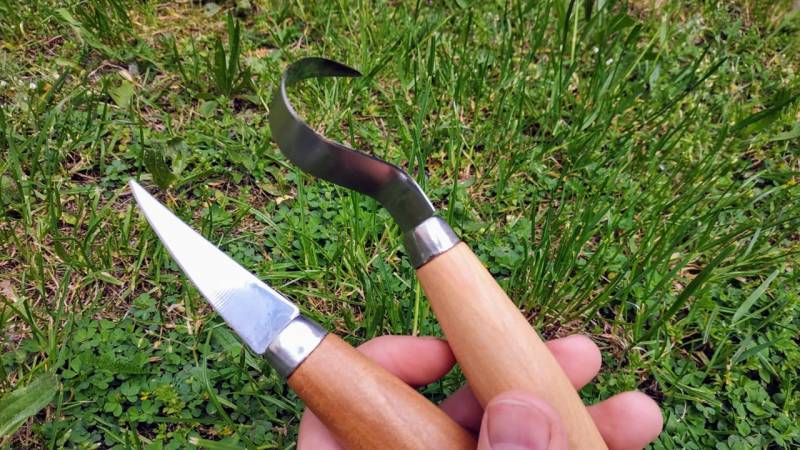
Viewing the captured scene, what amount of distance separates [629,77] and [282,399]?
70.9 inches

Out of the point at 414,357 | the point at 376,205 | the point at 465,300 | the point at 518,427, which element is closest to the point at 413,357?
the point at 414,357

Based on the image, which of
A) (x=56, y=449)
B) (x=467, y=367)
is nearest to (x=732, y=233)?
(x=467, y=367)

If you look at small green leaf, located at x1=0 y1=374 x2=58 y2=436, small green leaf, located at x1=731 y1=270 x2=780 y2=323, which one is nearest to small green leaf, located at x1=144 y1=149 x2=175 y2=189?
small green leaf, located at x1=0 y1=374 x2=58 y2=436

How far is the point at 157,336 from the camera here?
1.71 metres

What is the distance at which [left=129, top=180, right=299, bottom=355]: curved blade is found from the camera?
1141 mm

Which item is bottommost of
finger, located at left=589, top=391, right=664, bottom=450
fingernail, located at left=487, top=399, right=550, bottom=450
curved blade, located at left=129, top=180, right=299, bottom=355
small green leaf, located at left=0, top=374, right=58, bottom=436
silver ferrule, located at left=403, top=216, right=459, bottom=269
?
small green leaf, located at left=0, top=374, right=58, bottom=436

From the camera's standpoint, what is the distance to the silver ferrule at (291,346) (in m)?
1.11

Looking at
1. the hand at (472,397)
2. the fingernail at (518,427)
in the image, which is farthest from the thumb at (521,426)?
the hand at (472,397)

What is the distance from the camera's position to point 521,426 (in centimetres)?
104

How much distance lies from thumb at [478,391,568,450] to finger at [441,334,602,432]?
0.33m

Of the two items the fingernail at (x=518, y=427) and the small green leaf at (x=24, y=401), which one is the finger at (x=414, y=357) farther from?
the small green leaf at (x=24, y=401)

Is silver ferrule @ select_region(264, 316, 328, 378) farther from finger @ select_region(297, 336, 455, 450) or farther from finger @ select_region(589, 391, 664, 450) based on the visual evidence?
finger @ select_region(589, 391, 664, 450)

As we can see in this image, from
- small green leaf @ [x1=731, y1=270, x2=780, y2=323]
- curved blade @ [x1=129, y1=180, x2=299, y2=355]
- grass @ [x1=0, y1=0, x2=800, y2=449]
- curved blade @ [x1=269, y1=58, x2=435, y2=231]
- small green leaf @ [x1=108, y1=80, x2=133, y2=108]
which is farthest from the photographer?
small green leaf @ [x1=108, y1=80, x2=133, y2=108]

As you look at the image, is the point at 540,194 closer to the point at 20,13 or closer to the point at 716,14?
the point at 716,14
